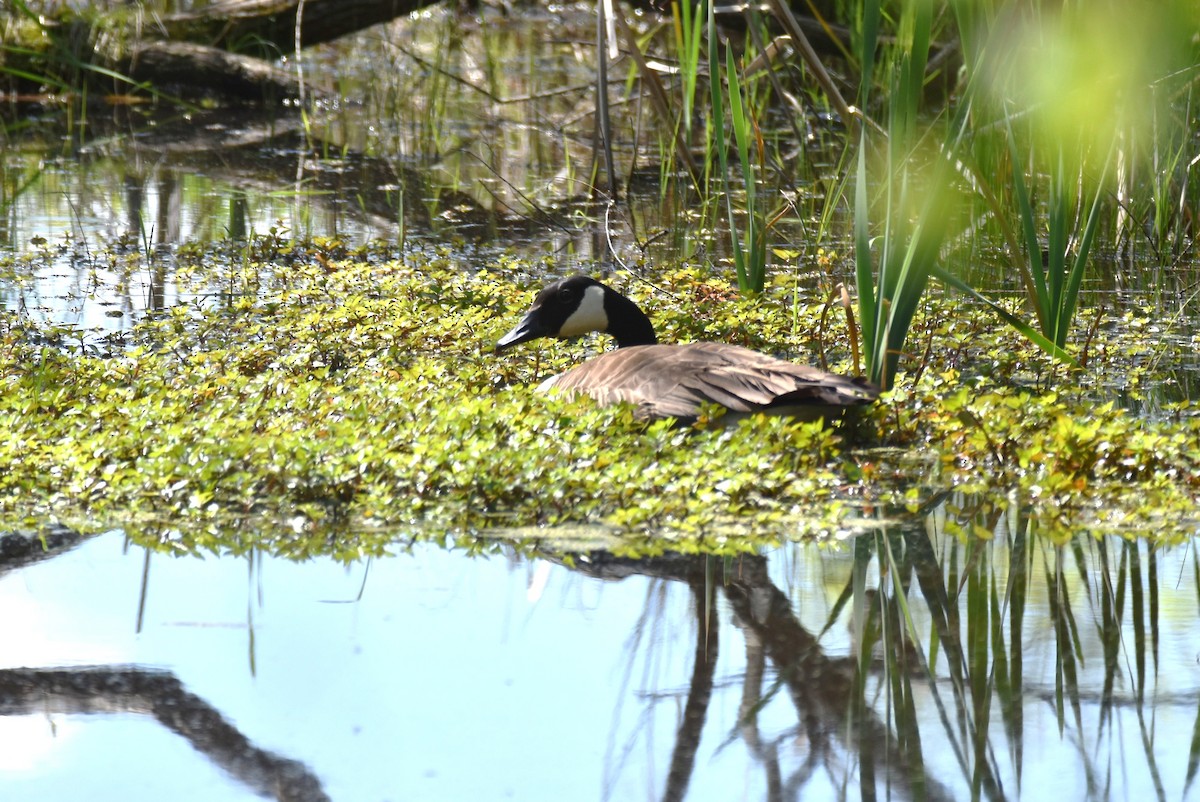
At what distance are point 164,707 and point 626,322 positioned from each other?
374 centimetres

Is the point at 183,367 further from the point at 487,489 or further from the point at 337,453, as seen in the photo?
the point at 487,489

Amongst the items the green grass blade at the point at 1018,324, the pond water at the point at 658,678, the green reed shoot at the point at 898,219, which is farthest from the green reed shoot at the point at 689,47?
the pond water at the point at 658,678

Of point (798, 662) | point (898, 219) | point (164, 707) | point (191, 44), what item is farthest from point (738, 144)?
point (191, 44)

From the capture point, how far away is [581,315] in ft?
22.5

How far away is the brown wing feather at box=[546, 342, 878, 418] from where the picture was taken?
528 cm

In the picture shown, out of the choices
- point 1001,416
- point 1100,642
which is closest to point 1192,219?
point 1001,416

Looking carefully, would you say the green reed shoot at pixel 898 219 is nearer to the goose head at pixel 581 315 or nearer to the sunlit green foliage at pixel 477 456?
the sunlit green foliage at pixel 477 456

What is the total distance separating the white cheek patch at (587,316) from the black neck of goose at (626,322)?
0.03m

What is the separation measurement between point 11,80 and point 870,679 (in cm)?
Result: 1382

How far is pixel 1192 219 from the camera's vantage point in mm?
8211

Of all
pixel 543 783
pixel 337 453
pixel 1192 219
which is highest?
pixel 1192 219

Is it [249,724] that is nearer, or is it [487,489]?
[249,724]

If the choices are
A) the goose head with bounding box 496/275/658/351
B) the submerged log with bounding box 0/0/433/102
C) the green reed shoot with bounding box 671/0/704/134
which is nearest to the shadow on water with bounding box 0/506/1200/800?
the goose head with bounding box 496/275/658/351

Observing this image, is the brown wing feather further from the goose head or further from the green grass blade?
the goose head
